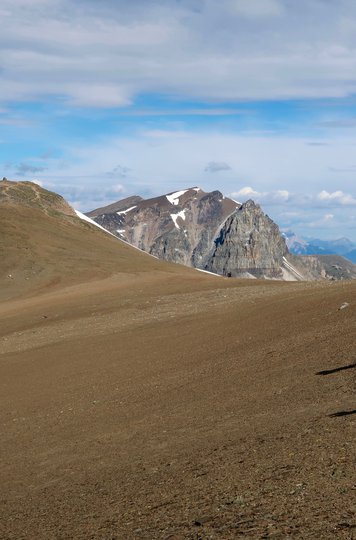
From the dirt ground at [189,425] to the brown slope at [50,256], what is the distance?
23.5 meters

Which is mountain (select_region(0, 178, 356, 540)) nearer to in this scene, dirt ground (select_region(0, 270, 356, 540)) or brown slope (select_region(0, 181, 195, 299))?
dirt ground (select_region(0, 270, 356, 540))

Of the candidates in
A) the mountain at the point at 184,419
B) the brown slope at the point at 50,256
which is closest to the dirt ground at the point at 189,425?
the mountain at the point at 184,419

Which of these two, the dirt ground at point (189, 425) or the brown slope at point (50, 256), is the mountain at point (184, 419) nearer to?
the dirt ground at point (189, 425)

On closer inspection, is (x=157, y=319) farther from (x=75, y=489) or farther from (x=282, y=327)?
(x=75, y=489)

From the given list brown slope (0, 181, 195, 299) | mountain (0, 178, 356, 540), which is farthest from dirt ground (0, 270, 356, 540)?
brown slope (0, 181, 195, 299)

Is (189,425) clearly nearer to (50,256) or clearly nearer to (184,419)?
(184,419)

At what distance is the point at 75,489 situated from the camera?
12.1m

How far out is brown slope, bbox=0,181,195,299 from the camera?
55.2 metres

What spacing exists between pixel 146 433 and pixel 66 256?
47.8 m

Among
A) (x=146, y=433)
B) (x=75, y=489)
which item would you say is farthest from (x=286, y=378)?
(x=75, y=489)

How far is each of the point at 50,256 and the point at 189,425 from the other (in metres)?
47.7

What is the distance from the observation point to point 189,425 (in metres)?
14.7

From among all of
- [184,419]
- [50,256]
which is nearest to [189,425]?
[184,419]

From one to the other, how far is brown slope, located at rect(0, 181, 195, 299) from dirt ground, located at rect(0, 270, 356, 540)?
23498mm
